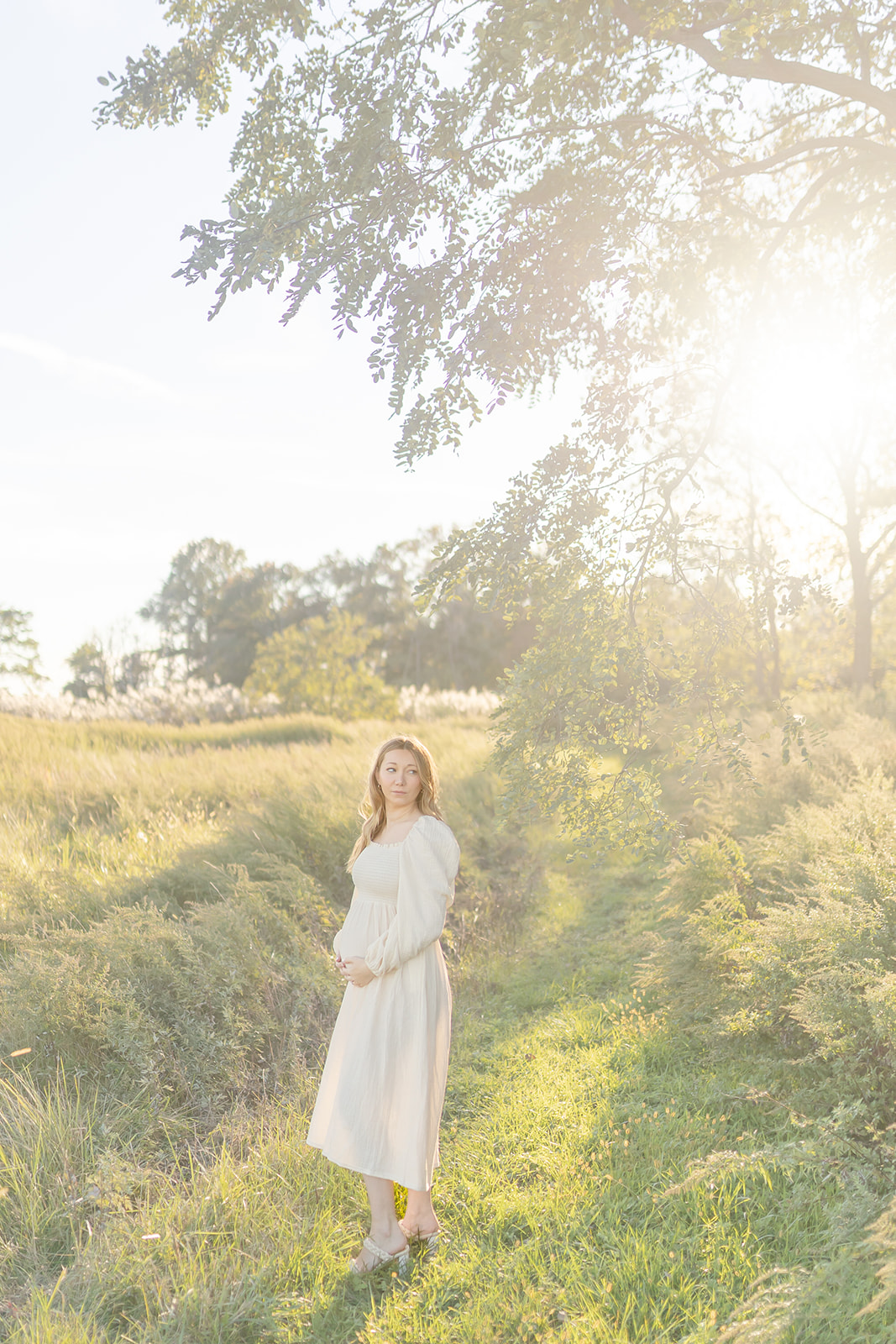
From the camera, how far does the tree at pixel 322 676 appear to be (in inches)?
1052

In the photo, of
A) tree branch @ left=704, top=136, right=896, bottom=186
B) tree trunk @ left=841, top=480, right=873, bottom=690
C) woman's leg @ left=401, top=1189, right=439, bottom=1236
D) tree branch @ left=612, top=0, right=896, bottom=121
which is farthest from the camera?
tree trunk @ left=841, top=480, right=873, bottom=690

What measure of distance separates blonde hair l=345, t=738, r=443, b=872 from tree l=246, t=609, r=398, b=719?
21253 millimetres

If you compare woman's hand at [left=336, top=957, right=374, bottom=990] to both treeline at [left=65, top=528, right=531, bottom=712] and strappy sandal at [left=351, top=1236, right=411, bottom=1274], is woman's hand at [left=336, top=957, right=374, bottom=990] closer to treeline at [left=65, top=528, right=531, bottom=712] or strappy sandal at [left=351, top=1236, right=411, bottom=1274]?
strappy sandal at [left=351, top=1236, right=411, bottom=1274]

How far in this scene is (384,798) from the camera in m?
3.98

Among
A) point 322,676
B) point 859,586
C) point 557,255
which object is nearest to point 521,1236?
point 557,255

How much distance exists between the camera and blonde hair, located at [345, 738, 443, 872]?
3885 mm

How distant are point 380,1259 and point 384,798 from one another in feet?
6.11

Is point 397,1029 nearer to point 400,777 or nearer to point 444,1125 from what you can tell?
point 400,777

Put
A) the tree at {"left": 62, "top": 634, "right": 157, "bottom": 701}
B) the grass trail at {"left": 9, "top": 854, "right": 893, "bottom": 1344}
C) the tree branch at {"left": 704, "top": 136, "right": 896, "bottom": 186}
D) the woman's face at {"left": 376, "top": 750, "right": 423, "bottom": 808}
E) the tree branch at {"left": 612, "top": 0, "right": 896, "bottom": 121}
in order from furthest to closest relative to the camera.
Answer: the tree at {"left": 62, "top": 634, "right": 157, "bottom": 701}, the tree branch at {"left": 704, "top": 136, "right": 896, "bottom": 186}, the tree branch at {"left": 612, "top": 0, "right": 896, "bottom": 121}, the woman's face at {"left": 376, "top": 750, "right": 423, "bottom": 808}, the grass trail at {"left": 9, "top": 854, "right": 893, "bottom": 1344}

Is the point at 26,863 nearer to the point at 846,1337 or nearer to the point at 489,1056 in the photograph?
the point at 489,1056

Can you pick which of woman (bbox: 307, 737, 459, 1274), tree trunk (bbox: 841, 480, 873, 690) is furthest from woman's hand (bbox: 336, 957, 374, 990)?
tree trunk (bbox: 841, 480, 873, 690)

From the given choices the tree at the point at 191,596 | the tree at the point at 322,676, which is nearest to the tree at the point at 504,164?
the tree at the point at 322,676

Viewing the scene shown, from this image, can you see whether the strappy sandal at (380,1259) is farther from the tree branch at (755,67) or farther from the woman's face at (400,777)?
the tree branch at (755,67)

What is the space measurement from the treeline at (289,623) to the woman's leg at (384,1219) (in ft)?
111
